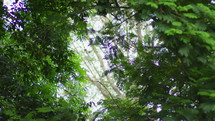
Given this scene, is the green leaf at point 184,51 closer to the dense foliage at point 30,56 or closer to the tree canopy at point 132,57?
the tree canopy at point 132,57

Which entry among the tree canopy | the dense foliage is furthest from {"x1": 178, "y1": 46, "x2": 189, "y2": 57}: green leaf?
the dense foliage

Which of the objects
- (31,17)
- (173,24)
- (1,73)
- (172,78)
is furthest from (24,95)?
(173,24)

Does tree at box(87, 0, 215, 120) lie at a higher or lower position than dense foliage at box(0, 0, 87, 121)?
lower

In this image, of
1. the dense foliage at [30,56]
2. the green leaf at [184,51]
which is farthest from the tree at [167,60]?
the dense foliage at [30,56]

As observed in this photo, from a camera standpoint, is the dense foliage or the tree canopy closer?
the tree canopy

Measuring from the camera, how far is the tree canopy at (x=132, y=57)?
235 centimetres

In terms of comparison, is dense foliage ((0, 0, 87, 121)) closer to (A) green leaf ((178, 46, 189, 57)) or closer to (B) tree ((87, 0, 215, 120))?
(B) tree ((87, 0, 215, 120))

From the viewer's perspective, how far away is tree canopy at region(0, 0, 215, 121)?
92.5 inches

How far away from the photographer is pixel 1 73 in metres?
4.25

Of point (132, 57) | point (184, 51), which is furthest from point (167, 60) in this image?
point (184, 51)

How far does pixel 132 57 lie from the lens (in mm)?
3480

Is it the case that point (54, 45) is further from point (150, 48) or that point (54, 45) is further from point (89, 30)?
point (150, 48)

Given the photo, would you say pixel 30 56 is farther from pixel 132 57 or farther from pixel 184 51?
pixel 184 51

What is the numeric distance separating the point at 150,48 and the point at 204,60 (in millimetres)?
841
